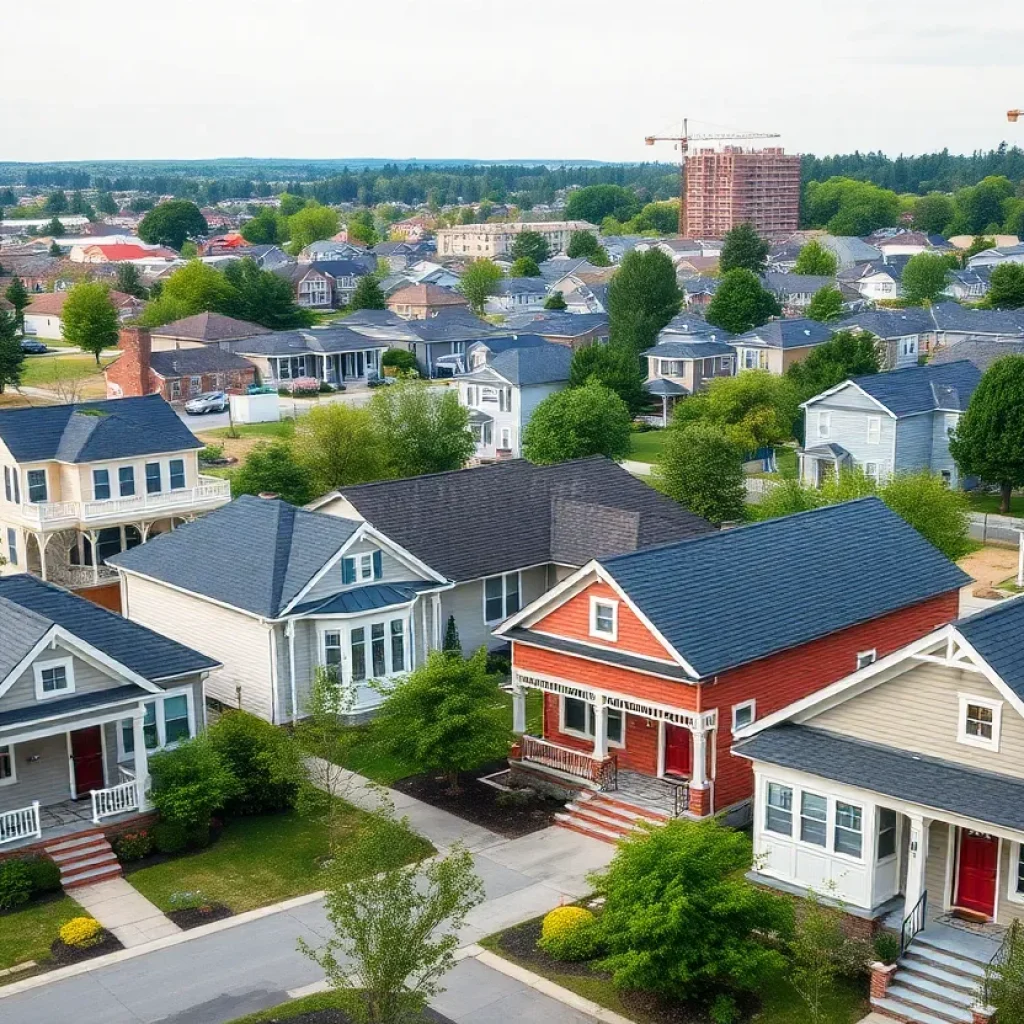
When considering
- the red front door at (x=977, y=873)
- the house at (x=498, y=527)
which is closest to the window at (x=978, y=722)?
the red front door at (x=977, y=873)

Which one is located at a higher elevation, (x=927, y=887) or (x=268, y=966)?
(x=927, y=887)

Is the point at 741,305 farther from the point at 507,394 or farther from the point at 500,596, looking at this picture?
the point at 500,596

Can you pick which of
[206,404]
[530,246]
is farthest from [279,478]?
[530,246]

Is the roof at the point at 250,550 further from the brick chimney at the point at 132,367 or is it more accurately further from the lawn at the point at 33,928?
the brick chimney at the point at 132,367

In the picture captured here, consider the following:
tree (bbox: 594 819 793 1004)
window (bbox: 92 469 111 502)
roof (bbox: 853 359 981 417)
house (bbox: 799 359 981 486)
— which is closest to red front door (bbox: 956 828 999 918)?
tree (bbox: 594 819 793 1004)

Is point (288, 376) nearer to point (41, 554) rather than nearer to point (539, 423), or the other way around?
point (539, 423)

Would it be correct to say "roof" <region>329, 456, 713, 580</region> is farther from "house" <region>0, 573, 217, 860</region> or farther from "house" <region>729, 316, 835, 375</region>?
"house" <region>729, 316, 835, 375</region>

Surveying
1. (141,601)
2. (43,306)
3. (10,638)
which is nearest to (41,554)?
(141,601)
